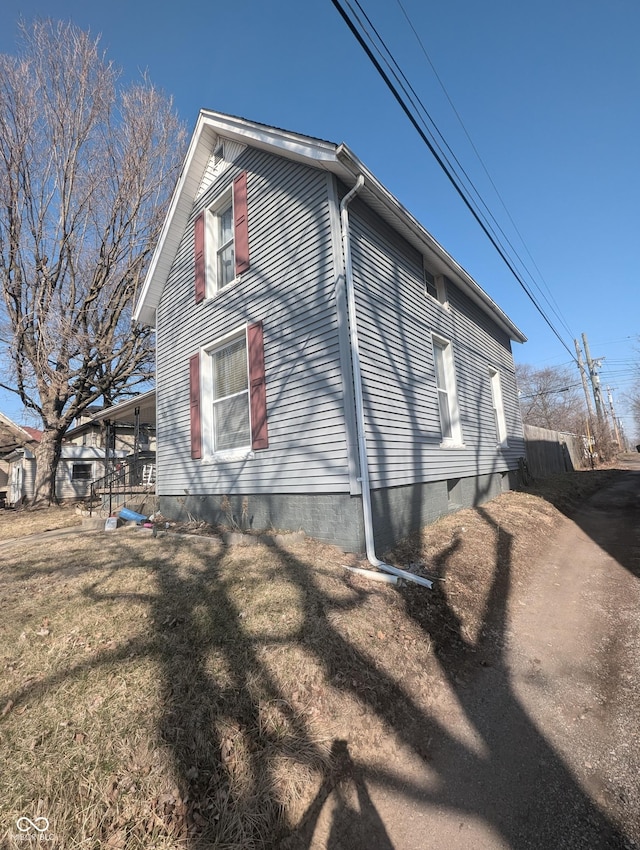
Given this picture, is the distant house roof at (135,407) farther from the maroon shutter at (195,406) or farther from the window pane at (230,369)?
the window pane at (230,369)

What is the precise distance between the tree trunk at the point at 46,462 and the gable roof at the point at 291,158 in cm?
834

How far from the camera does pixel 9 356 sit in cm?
1482

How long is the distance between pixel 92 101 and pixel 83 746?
20.2 metres

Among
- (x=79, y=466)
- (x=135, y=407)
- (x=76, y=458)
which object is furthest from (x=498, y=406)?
(x=79, y=466)

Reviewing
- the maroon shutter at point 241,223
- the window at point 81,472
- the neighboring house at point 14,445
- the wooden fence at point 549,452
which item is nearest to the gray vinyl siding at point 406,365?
the maroon shutter at point 241,223

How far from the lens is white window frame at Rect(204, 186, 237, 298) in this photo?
26.6ft

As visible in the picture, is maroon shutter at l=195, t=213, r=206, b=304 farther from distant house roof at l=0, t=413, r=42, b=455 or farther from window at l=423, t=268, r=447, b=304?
distant house roof at l=0, t=413, r=42, b=455

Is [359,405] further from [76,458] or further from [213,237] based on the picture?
[76,458]

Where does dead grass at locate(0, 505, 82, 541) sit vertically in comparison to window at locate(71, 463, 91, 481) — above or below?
below

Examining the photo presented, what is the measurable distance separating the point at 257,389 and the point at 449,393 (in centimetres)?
439

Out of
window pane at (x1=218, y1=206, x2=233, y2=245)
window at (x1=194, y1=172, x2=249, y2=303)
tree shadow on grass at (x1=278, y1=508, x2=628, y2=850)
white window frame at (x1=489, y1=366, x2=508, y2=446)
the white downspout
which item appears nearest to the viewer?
tree shadow on grass at (x1=278, y1=508, x2=628, y2=850)

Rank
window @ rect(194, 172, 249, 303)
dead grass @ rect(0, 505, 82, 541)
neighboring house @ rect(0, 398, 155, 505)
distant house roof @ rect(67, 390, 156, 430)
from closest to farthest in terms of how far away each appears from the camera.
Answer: window @ rect(194, 172, 249, 303) < dead grass @ rect(0, 505, 82, 541) < distant house roof @ rect(67, 390, 156, 430) < neighboring house @ rect(0, 398, 155, 505)

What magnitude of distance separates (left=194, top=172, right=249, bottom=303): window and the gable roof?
803 millimetres

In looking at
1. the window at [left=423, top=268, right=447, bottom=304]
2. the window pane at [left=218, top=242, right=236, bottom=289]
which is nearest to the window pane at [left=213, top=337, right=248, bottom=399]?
the window pane at [left=218, top=242, right=236, bottom=289]
